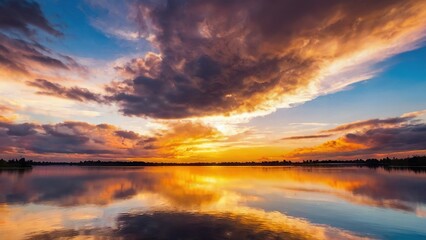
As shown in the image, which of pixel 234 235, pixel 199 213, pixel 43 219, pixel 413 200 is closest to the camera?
pixel 234 235

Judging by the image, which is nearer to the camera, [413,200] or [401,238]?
[401,238]

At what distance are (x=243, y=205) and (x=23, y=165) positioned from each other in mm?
205852

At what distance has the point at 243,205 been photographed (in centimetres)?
3712

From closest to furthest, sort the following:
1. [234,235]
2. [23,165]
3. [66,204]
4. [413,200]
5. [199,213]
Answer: [234,235] → [199,213] → [66,204] → [413,200] → [23,165]

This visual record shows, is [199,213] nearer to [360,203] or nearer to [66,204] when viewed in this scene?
[66,204]

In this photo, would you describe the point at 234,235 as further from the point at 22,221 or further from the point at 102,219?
the point at 22,221

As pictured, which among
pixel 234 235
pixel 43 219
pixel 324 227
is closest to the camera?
pixel 234 235

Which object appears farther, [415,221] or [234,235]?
[415,221]

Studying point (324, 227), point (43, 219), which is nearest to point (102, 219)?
point (43, 219)

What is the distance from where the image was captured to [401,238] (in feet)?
74.1

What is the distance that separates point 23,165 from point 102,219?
20511 centimetres

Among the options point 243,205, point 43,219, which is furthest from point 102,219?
point 243,205

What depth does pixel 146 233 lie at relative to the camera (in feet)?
73.8

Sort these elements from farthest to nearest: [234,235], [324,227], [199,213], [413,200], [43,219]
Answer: [413,200] → [199,213] → [43,219] → [324,227] → [234,235]
